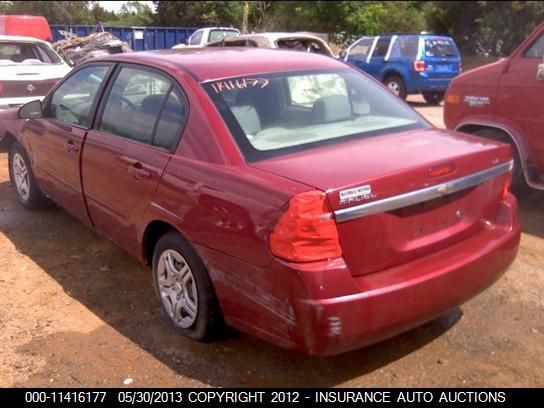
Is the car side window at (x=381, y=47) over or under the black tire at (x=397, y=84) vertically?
over

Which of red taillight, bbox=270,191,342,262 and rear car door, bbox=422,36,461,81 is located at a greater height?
red taillight, bbox=270,191,342,262

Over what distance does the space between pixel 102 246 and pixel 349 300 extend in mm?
2905

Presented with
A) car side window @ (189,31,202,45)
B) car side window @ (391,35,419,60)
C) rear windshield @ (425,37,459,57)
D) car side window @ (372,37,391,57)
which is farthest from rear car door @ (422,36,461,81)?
car side window @ (189,31,202,45)

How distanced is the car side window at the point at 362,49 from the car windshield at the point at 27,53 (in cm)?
894

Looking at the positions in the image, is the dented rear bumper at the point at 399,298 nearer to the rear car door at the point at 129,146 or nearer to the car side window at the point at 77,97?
the rear car door at the point at 129,146

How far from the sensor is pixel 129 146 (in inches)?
148

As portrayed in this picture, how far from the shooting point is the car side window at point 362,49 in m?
16.0

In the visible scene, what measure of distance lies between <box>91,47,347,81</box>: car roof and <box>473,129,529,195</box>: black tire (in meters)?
2.34

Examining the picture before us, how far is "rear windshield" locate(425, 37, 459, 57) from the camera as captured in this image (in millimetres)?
14649

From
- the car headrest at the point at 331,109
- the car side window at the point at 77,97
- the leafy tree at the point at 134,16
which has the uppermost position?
the car headrest at the point at 331,109

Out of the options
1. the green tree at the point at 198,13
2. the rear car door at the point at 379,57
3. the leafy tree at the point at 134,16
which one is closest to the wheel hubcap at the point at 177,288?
the rear car door at the point at 379,57

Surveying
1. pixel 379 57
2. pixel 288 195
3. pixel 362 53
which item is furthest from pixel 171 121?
pixel 362 53

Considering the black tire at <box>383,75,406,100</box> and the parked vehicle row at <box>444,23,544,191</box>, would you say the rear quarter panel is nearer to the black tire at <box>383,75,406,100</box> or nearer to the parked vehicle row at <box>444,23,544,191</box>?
the parked vehicle row at <box>444,23,544,191</box>
